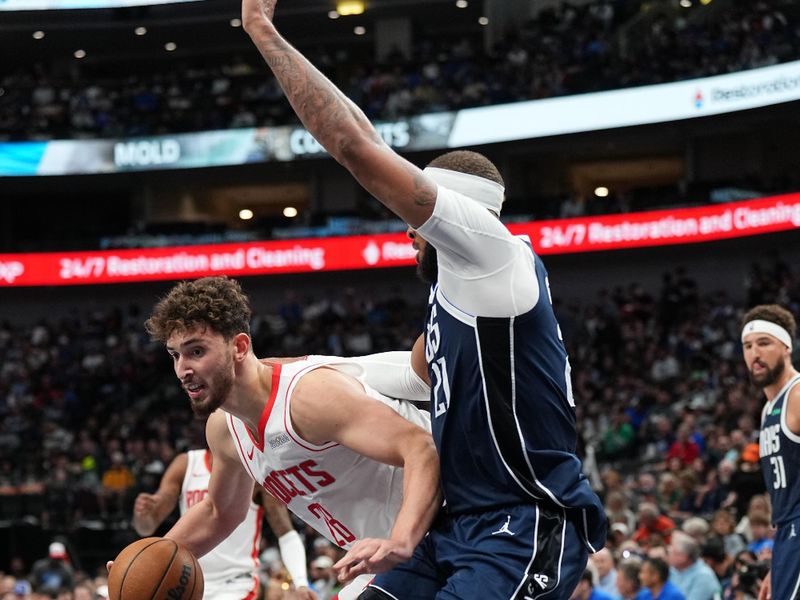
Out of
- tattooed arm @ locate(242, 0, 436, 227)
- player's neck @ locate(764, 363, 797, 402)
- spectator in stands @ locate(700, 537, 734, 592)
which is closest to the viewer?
tattooed arm @ locate(242, 0, 436, 227)

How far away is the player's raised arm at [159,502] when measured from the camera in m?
7.77

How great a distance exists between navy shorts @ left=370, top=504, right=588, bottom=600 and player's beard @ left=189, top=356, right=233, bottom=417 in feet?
2.80

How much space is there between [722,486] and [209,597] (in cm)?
770

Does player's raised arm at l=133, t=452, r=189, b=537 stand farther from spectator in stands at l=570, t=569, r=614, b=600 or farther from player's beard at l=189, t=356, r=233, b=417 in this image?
player's beard at l=189, t=356, r=233, b=417

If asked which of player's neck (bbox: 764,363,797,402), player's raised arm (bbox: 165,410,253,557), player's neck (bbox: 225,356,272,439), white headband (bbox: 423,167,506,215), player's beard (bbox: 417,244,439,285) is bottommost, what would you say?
player's raised arm (bbox: 165,410,253,557)

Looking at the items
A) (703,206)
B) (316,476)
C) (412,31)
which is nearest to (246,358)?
(316,476)

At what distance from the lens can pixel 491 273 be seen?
11.6 ft

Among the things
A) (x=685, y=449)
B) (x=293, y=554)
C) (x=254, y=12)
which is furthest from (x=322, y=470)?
(x=685, y=449)

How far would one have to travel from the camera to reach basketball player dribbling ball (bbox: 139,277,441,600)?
3883 millimetres

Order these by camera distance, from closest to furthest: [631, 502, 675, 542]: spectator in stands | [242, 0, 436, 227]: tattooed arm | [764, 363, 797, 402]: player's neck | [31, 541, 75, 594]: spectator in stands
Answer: [242, 0, 436, 227]: tattooed arm, [764, 363, 797, 402]: player's neck, [631, 502, 675, 542]: spectator in stands, [31, 541, 75, 594]: spectator in stands

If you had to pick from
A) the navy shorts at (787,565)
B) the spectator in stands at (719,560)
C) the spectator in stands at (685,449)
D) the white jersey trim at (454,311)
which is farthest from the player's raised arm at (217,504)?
the spectator in stands at (685,449)

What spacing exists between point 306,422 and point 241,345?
14.0 inches

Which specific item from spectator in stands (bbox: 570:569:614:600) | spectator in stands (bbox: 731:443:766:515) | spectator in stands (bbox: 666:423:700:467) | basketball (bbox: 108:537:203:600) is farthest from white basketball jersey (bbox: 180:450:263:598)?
spectator in stands (bbox: 666:423:700:467)

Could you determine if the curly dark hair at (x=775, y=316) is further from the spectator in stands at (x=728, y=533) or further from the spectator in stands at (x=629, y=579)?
the spectator in stands at (x=728, y=533)
